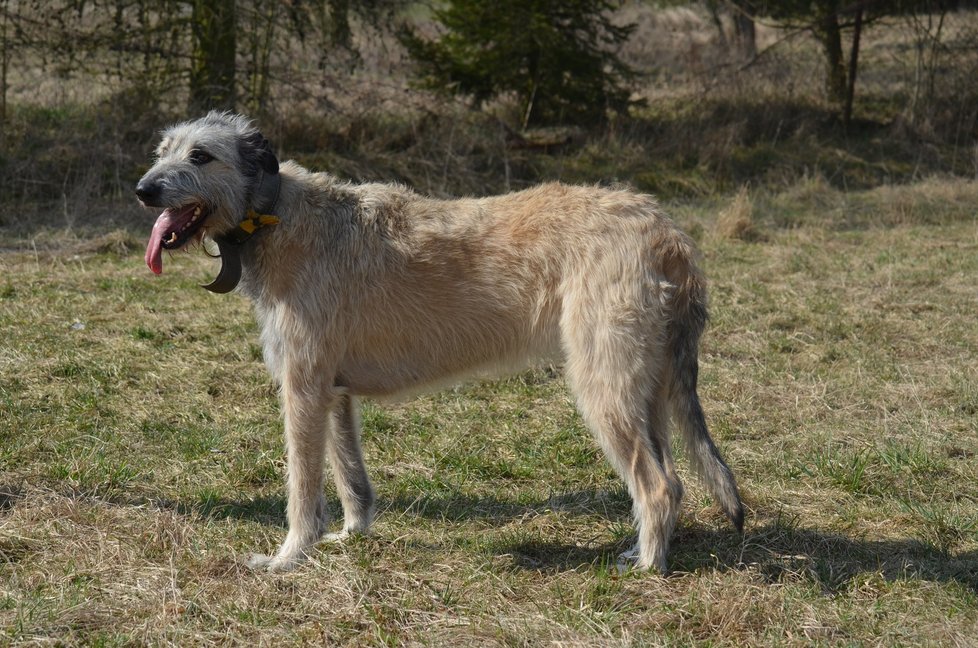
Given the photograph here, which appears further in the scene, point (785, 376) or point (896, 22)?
point (896, 22)

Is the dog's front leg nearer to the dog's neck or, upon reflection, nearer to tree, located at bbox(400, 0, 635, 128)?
the dog's neck

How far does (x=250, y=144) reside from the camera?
14.6ft

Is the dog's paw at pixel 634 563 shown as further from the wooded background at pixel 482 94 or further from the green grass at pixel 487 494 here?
the wooded background at pixel 482 94

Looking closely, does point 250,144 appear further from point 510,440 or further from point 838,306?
point 838,306

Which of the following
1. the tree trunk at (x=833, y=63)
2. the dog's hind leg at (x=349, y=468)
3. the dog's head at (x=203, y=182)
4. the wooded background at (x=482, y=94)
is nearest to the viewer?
the dog's head at (x=203, y=182)

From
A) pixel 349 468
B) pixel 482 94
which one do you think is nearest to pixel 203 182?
pixel 349 468

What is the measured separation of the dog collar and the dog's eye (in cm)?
23

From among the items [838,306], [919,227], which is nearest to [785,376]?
[838,306]

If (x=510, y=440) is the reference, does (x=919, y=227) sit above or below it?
above

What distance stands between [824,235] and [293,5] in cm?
672

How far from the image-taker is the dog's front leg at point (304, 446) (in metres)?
4.33

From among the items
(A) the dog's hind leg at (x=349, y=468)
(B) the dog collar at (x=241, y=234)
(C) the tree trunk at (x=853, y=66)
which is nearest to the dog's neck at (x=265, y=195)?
(B) the dog collar at (x=241, y=234)

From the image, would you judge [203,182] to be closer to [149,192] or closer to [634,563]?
[149,192]

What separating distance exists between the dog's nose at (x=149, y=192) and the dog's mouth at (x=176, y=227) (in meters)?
0.13
